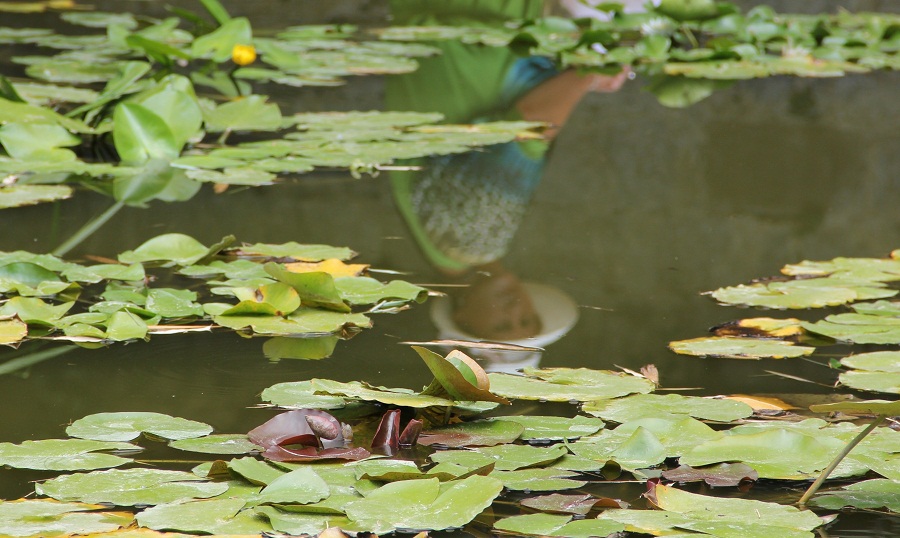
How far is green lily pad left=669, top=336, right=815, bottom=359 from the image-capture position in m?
1.20

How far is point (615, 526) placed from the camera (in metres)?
0.78

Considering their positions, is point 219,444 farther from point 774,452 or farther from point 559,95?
point 559,95

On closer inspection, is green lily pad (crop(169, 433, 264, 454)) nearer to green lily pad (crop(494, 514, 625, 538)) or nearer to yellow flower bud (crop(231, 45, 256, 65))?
green lily pad (crop(494, 514, 625, 538))

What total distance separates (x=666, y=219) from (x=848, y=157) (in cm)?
81

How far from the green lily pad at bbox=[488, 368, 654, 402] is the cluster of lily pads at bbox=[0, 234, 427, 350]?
24 cm

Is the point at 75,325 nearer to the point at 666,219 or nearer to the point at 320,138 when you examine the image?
the point at 666,219

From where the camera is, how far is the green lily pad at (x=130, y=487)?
805mm

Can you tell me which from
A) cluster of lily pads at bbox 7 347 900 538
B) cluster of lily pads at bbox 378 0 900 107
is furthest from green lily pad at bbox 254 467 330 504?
cluster of lily pads at bbox 378 0 900 107

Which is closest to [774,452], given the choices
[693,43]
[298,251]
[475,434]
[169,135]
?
[475,434]

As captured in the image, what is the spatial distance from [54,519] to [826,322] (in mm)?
925

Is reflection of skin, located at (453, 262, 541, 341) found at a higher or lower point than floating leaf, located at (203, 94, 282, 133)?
lower

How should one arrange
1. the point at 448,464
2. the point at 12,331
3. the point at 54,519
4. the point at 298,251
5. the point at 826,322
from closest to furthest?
the point at 54,519, the point at 448,464, the point at 12,331, the point at 826,322, the point at 298,251

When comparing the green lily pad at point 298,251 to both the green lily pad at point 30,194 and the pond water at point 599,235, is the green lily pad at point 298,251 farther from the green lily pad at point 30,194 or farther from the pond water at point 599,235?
the green lily pad at point 30,194

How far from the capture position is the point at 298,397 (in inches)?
40.3
